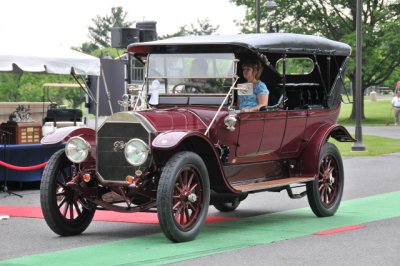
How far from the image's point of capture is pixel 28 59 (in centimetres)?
1442

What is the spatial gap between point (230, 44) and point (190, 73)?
72 centimetres

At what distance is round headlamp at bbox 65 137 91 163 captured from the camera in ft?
31.4

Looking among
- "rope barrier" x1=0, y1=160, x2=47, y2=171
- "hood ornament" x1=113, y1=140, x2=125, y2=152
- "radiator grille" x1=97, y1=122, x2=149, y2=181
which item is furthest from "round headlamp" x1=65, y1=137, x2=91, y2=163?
"rope barrier" x1=0, y1=160, x2=47, y2=171

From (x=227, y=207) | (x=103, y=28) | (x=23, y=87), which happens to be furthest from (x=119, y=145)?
(x=103, y=28)

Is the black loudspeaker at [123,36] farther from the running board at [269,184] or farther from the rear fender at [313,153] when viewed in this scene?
the running board at [269,184]

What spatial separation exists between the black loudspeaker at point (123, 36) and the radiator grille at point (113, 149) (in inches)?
372

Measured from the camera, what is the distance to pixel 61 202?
9750 mm

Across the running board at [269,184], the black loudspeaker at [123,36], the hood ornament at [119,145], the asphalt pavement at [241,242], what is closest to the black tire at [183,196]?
the asphalt pavement at [241,242]

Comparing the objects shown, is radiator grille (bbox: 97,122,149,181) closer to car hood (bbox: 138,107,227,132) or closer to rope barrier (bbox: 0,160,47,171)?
car hood (bbox: 138,107,227,132)

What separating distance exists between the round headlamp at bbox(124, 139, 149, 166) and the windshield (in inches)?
69.4

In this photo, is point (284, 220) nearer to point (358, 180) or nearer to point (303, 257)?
point (303, 257)

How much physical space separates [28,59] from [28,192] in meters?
2.03

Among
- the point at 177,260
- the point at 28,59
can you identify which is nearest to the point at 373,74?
the point at 28,59

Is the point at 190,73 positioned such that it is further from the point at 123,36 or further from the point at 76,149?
the point at 123,36
